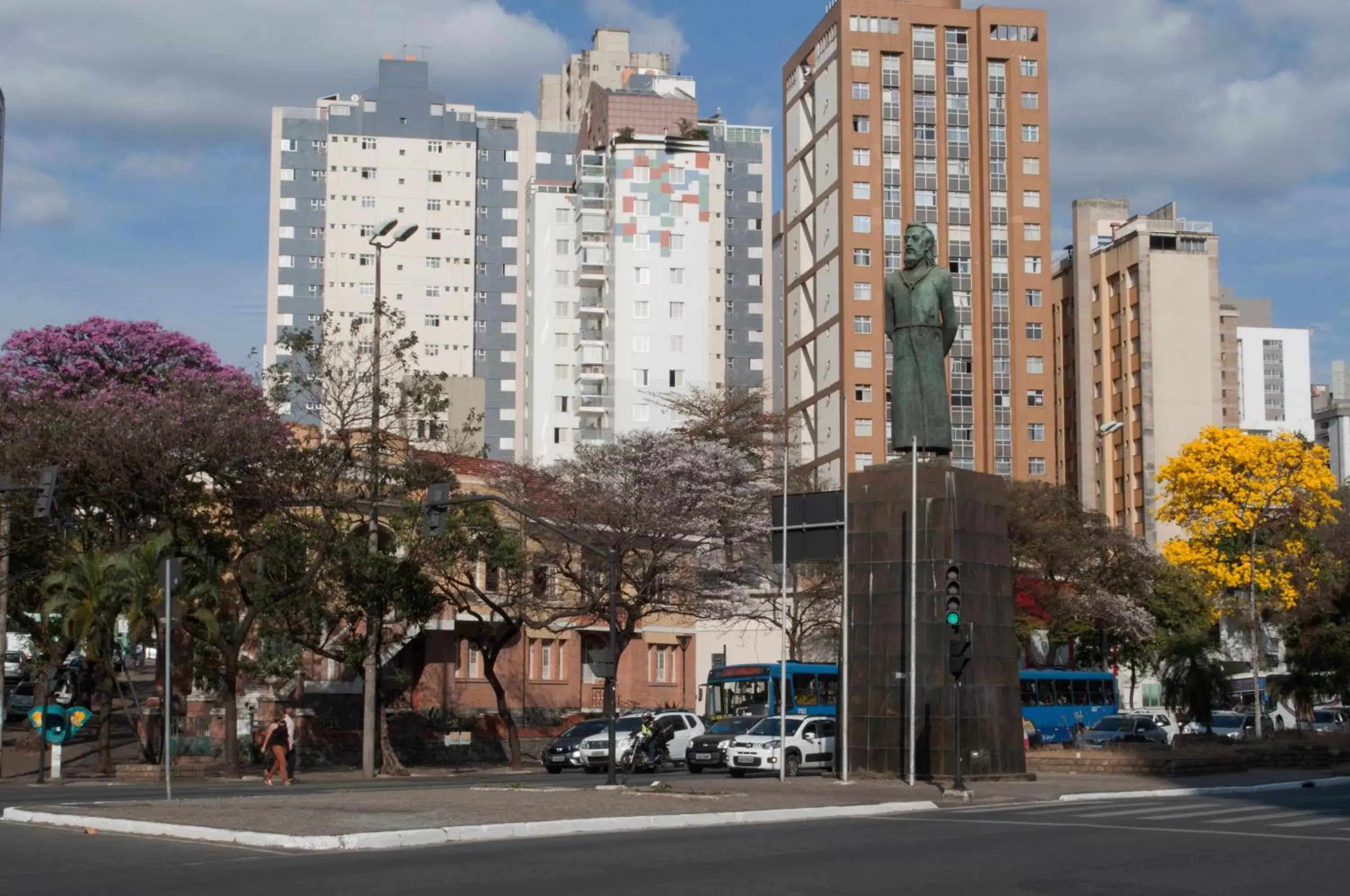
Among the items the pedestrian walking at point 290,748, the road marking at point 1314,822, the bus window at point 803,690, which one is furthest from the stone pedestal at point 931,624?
the bus window at point 803,690

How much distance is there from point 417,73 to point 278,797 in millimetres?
101960

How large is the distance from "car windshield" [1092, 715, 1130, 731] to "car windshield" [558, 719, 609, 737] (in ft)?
53.9

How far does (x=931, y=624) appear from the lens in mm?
28922

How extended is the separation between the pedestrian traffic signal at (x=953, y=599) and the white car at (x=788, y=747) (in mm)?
10654

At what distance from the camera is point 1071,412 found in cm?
10694

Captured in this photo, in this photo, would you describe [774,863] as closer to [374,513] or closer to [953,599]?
[953,599]

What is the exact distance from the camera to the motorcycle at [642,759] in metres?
38.5

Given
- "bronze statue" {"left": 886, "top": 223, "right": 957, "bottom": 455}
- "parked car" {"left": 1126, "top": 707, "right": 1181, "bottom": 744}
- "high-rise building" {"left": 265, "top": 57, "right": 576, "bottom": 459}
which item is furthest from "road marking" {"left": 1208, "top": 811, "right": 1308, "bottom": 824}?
"high-rise building" {"left": 265, "top": 57, "right": 576, "bottom": 459}

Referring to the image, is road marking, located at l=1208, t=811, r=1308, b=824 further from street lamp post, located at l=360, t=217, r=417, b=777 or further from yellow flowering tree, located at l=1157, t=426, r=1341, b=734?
yellow flowering tree, located at l=1157, t=426, r=1341, b=734

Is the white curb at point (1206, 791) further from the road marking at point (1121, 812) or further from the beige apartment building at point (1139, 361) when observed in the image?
the beige apartment building at point (1139, 361)

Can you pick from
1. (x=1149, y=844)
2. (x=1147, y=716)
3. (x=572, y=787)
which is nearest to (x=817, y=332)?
(x=1147, y=716)

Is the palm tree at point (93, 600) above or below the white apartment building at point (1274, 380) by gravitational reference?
below

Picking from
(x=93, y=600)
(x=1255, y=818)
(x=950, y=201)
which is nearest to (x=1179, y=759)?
(x=1255, y=818)

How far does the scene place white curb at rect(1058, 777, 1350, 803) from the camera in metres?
27.7
